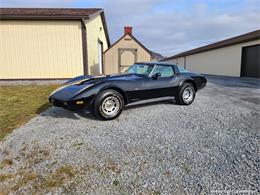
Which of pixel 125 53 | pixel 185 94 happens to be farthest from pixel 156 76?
pixel 125 53

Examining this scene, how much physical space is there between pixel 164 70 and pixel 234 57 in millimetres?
12062

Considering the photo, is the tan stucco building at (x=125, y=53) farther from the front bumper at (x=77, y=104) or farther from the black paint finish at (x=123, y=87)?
the front bumper at (x=77, y=104)

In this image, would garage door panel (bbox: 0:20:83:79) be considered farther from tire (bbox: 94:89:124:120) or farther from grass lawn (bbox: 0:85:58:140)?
tire (bbox: 94:89:124:120)

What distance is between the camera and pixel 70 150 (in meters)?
2.87

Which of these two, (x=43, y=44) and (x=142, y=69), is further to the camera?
(x=43, y=44)

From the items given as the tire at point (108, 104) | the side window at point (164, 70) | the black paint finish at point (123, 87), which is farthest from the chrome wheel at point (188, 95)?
the tire at point (108, 104)

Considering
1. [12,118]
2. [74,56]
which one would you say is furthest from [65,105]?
[74,56]

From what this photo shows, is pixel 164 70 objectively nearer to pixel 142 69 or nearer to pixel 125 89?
pixel 142 69

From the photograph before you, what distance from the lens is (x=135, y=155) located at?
2.70m

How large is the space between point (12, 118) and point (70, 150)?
2.39 metres

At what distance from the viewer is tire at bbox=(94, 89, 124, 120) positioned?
400cm

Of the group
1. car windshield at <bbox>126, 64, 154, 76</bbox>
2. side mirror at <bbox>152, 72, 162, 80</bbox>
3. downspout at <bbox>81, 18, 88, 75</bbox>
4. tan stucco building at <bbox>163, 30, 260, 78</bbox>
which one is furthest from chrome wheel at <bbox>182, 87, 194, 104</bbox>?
tan stucco building at <bbox>163, 30, 260, 78</bbox>

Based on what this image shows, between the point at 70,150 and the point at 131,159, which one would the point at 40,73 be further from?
the point at 131,159

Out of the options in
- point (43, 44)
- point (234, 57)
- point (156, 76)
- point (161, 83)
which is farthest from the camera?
point (234, 57)
